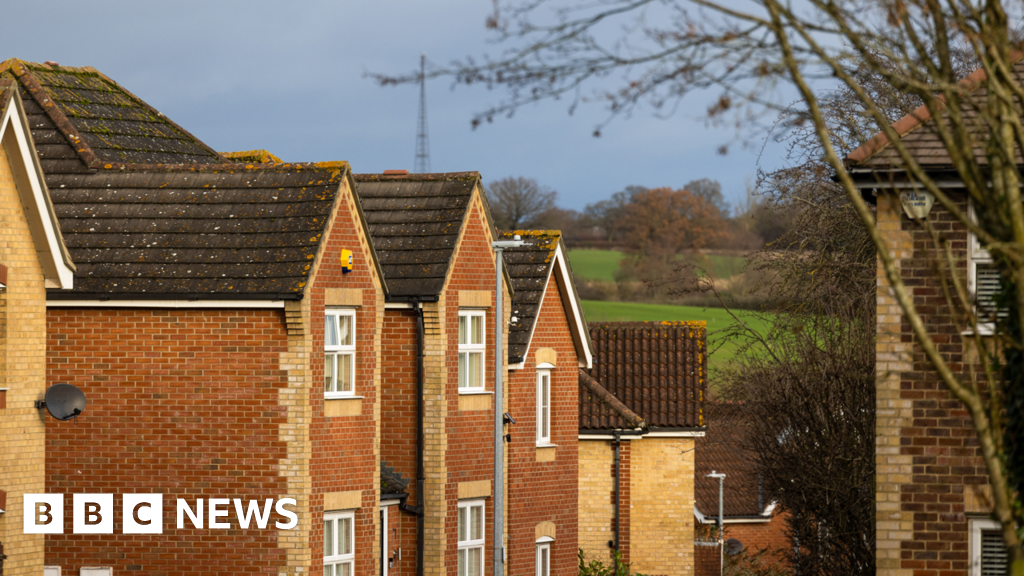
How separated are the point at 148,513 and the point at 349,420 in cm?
320

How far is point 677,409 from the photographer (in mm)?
32969

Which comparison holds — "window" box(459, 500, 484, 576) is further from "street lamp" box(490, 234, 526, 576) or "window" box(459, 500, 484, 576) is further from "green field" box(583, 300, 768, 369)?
"green field" box(583, 300, 768, 369)

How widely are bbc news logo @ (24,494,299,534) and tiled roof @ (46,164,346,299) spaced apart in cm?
296

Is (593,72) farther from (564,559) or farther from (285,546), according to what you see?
(564,559)

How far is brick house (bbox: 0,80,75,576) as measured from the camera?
15586 millimetres

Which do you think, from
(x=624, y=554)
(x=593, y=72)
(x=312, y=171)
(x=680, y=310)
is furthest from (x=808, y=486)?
(x=680, y=310)

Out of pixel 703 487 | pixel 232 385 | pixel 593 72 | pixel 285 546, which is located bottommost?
pixel 703 487

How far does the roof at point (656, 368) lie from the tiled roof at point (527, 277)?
25.3ft

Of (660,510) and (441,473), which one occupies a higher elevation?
(441,473)

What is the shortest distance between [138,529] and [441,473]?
5369mm

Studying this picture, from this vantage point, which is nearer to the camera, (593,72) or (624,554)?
(593,72)

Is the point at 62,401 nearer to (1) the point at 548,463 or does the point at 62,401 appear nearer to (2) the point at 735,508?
(1) the point at 548,463

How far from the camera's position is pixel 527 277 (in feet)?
86.1

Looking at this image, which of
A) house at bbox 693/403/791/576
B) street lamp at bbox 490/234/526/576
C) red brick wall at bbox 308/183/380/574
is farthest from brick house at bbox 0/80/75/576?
house at bbox 693/403/791/576
